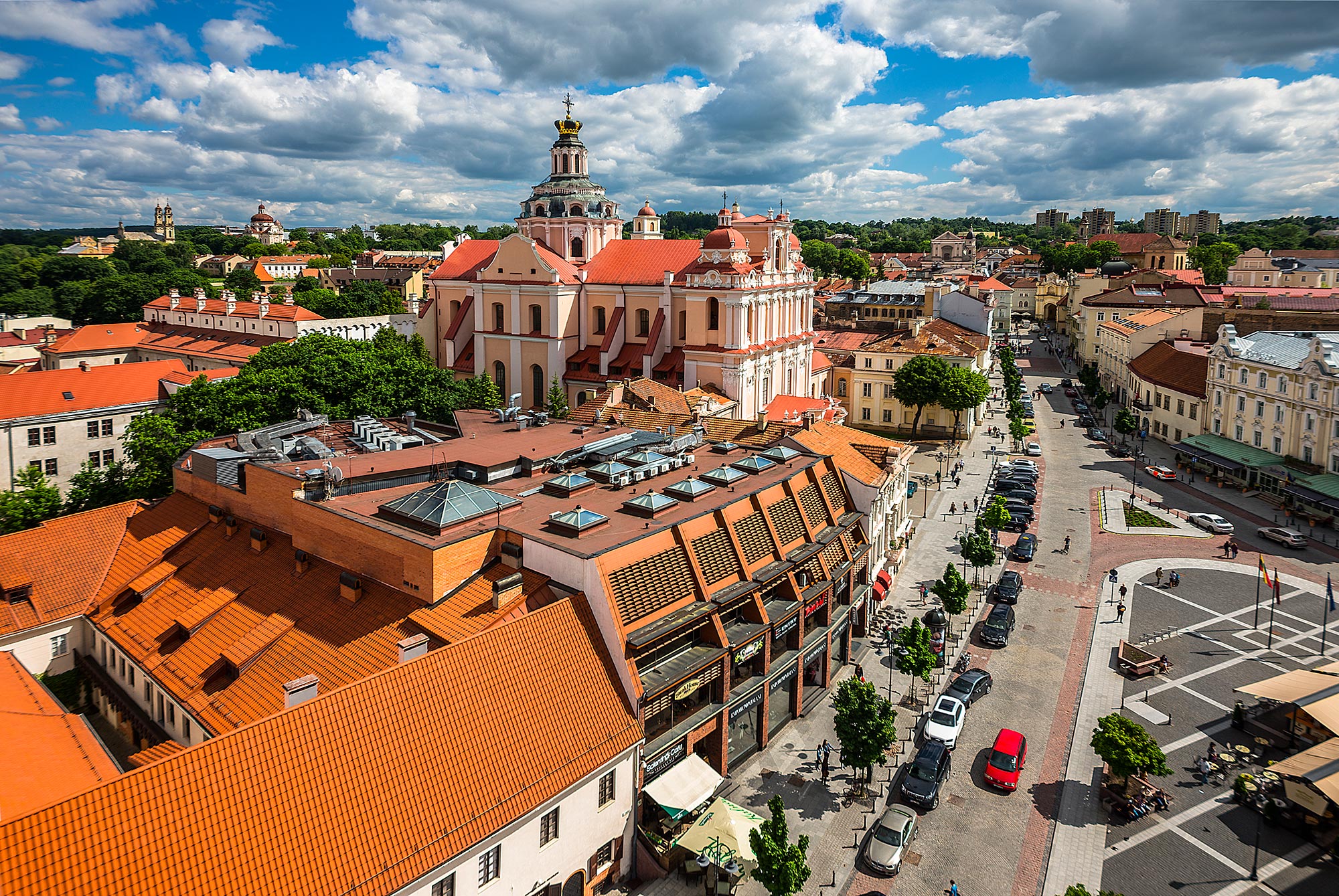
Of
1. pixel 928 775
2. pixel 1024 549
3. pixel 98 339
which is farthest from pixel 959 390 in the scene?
pixel 98 339

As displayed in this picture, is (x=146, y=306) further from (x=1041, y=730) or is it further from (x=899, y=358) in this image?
(x=1041, y=730)

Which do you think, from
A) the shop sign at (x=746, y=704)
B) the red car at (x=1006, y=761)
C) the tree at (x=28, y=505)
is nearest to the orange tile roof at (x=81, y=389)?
the tree at (x=28, y=505)

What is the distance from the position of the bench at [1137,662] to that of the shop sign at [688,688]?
19.4 meters

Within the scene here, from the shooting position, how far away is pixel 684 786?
2297 centimetres

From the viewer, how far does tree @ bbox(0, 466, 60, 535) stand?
3606 cm

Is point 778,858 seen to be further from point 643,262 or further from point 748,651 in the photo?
point 643,262

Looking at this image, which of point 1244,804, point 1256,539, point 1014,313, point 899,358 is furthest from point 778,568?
point 1014,313

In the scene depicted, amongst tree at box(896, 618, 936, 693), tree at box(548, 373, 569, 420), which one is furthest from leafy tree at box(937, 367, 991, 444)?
tree at box(896, 618, 936, 693)

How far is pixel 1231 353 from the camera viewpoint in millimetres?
A: 60719

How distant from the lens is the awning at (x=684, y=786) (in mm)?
22266

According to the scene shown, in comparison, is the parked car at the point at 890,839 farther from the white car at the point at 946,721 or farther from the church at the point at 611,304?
the church at the point at 611,304

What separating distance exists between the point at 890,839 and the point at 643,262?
5445 centimetres

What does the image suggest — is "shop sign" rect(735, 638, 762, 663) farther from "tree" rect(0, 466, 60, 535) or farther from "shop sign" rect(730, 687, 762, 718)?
"tree" rect(0, 466, 60, 535)

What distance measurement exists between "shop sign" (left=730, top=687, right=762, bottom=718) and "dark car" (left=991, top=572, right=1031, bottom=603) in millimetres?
17975
